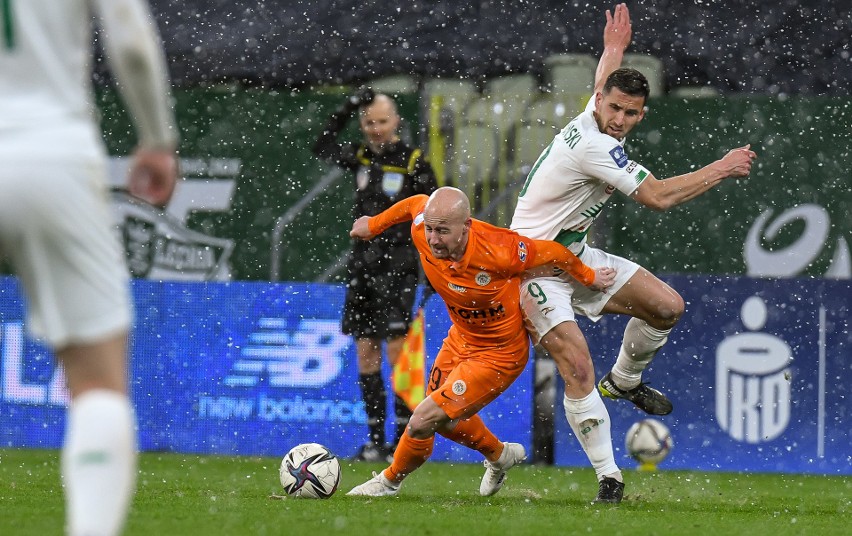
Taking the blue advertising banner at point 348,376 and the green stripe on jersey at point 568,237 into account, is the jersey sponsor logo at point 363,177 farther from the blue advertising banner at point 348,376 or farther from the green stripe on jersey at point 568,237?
the green stripe on jersey at point 568,237

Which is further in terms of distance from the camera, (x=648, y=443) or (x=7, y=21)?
(x=648, y=443)

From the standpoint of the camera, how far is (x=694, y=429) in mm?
9094

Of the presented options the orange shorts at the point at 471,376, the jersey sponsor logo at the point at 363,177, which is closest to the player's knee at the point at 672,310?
the orange shorts at the point at 471,376

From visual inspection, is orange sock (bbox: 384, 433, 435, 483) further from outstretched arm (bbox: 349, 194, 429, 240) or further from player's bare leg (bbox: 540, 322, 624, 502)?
outstretched arm (bbox: 349, 194, 429, 240)

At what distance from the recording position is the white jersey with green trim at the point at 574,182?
655cm

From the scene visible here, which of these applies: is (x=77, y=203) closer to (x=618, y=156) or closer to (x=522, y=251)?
(x=522, y=251)

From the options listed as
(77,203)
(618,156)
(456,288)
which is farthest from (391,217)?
(77,203)

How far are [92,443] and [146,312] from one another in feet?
22.0

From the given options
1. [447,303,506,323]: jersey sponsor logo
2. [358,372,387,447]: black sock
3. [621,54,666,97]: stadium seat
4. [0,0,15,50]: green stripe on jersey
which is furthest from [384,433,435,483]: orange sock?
[621,54,666,97]: stadium seat

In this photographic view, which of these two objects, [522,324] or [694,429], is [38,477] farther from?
[694,429]

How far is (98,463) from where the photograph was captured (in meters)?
2.95

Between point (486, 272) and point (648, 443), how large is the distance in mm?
2972

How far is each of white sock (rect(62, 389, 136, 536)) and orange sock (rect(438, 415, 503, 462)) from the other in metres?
3.69

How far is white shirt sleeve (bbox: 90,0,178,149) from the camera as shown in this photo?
9.64 ft
